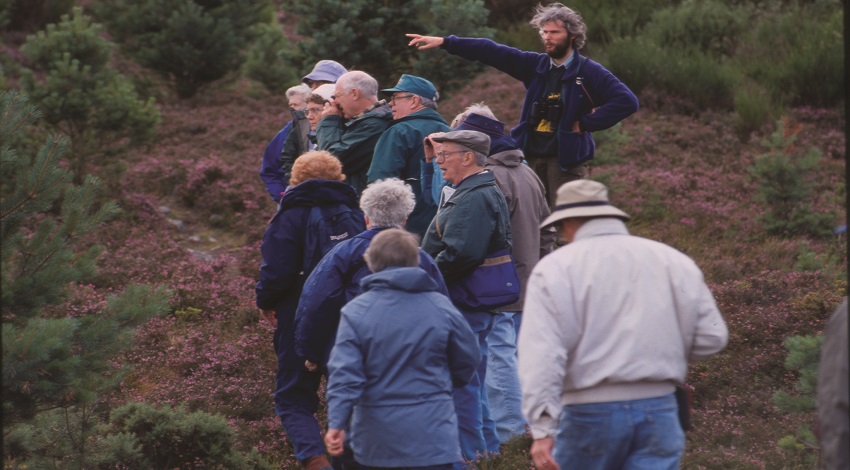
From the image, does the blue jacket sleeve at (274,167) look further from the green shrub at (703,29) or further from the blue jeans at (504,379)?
the green shrub at (703,29)

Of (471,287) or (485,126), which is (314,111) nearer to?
(485,126)

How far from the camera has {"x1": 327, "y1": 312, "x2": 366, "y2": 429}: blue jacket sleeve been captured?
169 inches

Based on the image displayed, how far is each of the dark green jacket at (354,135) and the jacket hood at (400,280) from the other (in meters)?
2.50

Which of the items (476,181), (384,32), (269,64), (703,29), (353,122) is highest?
(476,181)

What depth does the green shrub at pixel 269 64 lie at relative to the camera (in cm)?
1917

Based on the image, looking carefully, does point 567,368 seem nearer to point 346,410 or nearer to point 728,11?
point 346,410

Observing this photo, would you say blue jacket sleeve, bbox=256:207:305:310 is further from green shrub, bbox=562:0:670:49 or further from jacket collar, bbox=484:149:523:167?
green shrub, bbox=562:0:670:49

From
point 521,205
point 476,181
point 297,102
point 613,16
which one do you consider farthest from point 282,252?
point 613,16

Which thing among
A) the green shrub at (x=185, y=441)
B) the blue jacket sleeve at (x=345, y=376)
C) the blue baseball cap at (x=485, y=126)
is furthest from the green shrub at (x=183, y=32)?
the blue jacket sleeve at (x=345, y=376)

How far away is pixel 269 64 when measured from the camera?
19.4m

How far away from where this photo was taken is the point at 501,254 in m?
5.88

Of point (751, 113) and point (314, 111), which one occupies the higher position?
point (314, 111)

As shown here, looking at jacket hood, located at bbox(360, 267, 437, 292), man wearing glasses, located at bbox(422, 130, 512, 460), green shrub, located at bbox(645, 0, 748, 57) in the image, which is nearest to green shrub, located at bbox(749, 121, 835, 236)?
man wearing glasses, located at bbox(422, 130, 512, 460)

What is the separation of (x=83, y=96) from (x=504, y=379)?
341 inches
